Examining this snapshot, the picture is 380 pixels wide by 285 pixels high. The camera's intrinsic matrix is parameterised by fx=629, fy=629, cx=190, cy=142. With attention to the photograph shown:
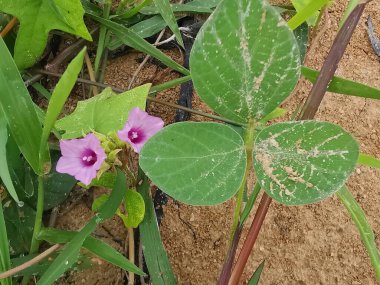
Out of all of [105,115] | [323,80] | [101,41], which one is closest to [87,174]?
[105,115]

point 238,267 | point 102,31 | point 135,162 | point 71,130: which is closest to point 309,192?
point 238,267

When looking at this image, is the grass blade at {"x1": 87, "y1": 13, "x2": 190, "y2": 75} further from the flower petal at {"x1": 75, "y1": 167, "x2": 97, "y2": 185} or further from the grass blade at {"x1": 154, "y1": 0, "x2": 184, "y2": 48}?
the flower petal at {"x1": 75, "y1": 167, "x2": 97, "y2": 185}

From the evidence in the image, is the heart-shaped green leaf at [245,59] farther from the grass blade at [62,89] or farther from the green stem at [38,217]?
the green stem at [38,217]

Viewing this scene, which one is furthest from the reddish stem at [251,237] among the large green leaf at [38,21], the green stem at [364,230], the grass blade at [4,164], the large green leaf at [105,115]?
the large green leaf at [38,21]

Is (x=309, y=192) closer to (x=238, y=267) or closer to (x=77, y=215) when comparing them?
(x=238, y=267)

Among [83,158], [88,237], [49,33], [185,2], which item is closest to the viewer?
[83,158]

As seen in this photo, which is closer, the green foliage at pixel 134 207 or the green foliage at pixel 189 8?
the green foliage at pixel 134 207
